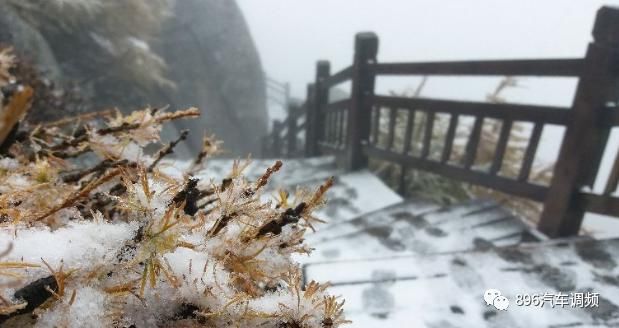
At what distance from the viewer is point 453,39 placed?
271ft

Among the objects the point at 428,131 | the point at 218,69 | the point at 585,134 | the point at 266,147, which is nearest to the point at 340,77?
the point at 428,131

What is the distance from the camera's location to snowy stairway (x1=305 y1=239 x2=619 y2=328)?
175 centimetres

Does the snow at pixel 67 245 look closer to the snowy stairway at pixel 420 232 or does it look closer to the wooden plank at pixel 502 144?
the snowy stairway at pixel 420 232

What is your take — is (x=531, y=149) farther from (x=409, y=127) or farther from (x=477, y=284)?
(x=477, y=284)

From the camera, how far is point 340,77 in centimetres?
516

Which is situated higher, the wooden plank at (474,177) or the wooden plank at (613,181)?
the wooden plank at (613,181)

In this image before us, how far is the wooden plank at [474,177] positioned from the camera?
115 inches

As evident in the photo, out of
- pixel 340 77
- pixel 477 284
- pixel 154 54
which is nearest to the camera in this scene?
pixel 477 284

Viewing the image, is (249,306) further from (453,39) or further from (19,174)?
(453,39)

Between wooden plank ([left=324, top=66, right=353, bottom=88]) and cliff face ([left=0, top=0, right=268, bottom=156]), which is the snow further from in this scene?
wooden plank ([left=324, top=66, right=353, bottom=88])

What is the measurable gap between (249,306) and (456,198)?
218 inches

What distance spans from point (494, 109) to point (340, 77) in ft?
7.90

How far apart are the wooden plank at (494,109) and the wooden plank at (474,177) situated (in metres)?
0.48

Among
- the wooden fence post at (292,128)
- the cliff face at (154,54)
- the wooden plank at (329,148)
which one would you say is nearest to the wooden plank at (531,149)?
the cliff face at (154,54)
